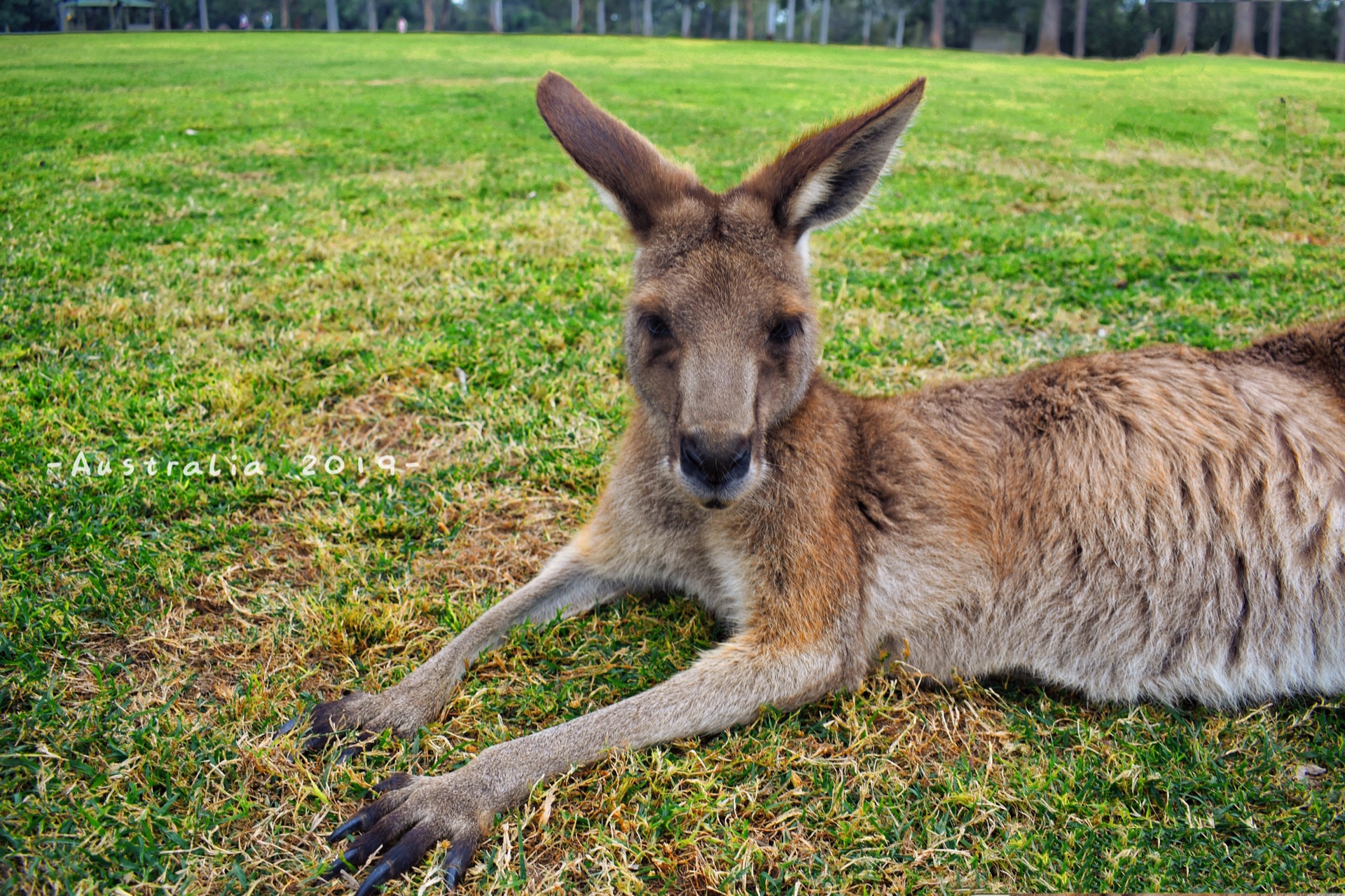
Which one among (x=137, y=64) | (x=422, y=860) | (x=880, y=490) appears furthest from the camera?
(x=137, y=64)

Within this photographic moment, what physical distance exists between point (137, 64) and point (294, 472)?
14.0 ft

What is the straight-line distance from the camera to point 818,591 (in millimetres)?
2766

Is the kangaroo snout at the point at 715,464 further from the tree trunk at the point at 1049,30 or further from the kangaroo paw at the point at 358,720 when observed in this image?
the tree trunk at the point at 1049,30

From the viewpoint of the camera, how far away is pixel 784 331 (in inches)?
112

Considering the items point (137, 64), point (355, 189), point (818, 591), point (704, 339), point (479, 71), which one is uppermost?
point (479, 71)

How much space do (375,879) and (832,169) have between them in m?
2.48

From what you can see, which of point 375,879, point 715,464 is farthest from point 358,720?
point 715,464

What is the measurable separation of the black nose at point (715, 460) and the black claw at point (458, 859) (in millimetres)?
1126

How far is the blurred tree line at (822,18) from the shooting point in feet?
21.0

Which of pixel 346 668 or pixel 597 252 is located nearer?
pixel 346 668

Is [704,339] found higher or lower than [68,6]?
lower

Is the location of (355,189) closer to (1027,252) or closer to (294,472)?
(294,472)

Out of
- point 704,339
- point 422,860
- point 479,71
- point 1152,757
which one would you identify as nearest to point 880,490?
point 704,339

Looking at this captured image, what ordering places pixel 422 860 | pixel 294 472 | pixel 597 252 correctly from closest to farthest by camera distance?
pixel 422 860 < pixel 294 472 < pixel 597 252
